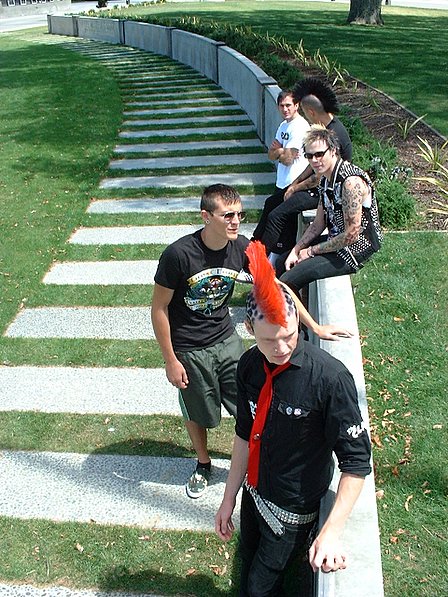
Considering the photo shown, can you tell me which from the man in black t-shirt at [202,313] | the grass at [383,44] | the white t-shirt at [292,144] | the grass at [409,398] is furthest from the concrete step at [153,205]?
the man in black t-shirt at [202,313]

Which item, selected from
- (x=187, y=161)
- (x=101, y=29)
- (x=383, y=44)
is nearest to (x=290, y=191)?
(x=187, y=161)

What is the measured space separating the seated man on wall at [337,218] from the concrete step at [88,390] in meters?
1.50

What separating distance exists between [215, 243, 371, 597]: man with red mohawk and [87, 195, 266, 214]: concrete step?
21.4 feet

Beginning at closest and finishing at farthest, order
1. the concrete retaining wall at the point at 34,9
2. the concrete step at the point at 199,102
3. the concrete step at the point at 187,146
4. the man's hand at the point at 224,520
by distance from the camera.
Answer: the man's hand at the point at 224,520 → the concrete step at the point at 187,146 → the concrete step at the point at 199,102 → the concrete retaining wall at the point at 34,9

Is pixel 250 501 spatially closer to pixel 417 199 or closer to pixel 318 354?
pixel 318 354

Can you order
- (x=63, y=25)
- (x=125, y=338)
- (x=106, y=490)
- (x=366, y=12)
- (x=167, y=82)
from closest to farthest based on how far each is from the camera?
(x=106, y=490) < (x=125, y=338) < (x=167, y=82) < (x=366, y=12) < (x=63, y=25)

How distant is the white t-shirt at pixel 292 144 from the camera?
6.48m

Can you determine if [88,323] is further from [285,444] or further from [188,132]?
[188,132]

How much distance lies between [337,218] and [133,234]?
14.7 ft

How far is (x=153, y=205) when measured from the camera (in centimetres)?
987

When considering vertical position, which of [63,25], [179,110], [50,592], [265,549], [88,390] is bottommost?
[63,25]

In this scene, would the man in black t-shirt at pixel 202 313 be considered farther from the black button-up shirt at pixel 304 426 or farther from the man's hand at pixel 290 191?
the man's hand at pixel 290 191

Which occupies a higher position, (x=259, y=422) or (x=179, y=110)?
(x=259, y=422)

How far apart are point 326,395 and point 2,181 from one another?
935 cm
